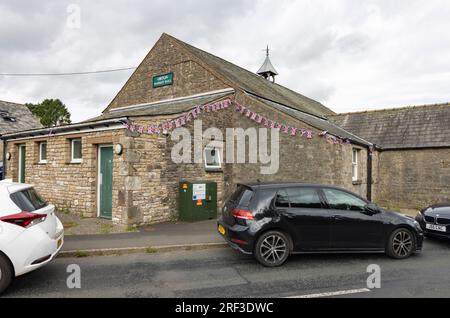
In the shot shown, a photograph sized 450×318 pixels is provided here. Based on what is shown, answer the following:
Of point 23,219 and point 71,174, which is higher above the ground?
point 71,174

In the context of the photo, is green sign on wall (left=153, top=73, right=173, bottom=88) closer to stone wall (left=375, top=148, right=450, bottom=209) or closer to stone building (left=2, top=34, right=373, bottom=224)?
stone building (left=2, top=34, right=373, bottom=224)

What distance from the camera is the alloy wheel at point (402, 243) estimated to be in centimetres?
589

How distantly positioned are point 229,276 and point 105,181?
5960 millimetres

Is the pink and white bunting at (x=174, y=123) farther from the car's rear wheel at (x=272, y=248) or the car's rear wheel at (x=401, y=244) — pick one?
the car's rear wheel at (x=401, y=244)

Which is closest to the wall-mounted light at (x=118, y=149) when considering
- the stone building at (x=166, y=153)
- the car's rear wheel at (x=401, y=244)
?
the stone building at (x=166, y=153)

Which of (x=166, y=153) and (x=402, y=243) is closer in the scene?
(x=402, y=243)

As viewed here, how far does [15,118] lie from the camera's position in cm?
2222

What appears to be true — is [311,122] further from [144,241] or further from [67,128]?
[67,128]

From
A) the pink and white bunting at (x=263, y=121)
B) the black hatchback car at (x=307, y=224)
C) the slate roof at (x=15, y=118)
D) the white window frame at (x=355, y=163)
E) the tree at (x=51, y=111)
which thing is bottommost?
the black hatchback car at (x=307, y=224)

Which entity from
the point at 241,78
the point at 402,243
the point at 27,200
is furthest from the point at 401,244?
the point at 241,78

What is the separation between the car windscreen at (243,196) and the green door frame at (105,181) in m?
4.78
